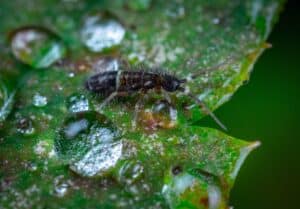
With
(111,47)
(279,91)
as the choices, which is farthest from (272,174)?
(111,47)

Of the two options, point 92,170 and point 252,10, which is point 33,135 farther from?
point 252,10

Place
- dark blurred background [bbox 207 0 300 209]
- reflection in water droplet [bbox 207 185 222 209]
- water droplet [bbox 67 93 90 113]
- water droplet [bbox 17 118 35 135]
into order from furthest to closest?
water droplet [bbox 67 93 90 113] < water droplet [bbox 17 118 35 135] < dark blurred background [bbox 207 0 300 209] < reflection in water droplet [bbox 207 185 222 209]

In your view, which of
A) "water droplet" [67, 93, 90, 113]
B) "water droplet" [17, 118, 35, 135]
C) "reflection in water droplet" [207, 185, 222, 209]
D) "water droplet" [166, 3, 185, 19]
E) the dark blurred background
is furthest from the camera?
"water droplet" [166, 3, 185, 19]

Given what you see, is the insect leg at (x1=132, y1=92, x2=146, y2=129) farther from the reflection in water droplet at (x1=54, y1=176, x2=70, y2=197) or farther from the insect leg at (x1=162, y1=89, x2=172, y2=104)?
the reflection in water droplet at (x1=54, y1=176, x2=70, y2=197)

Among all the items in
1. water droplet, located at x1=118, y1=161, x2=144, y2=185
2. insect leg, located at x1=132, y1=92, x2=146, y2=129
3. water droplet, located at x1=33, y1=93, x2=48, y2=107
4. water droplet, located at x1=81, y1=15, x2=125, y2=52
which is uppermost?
water droplet, located at x1=81, y1=15, x2=125, y2=52

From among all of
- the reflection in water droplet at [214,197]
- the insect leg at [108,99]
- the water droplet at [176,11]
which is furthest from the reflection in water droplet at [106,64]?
the reflection in water droplet at [214,197]

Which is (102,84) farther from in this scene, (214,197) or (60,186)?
(214,197)

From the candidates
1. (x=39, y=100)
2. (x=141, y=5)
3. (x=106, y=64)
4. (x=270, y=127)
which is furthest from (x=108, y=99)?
(x=270, y=127)

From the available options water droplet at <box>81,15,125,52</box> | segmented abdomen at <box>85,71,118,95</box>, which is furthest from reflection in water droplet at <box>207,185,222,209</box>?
water droplet at <box>81,15,125,52</box>

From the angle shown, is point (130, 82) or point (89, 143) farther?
point (130, 82)
